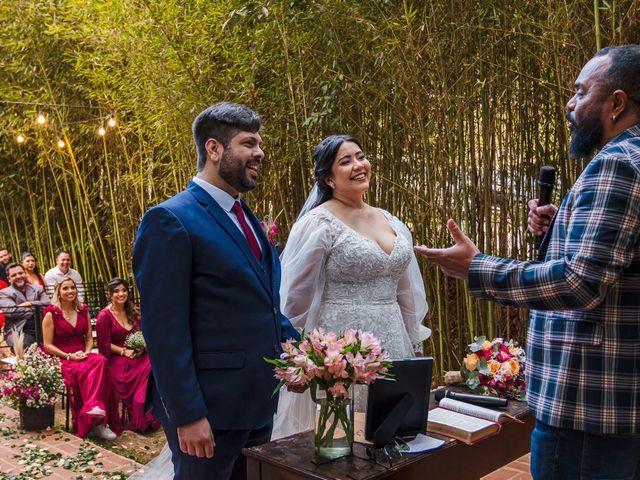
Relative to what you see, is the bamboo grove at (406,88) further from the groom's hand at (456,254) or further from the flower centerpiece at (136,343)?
the groom's hand at (456,254)

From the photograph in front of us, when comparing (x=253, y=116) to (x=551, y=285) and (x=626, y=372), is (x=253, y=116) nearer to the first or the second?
(x=551, y=285)

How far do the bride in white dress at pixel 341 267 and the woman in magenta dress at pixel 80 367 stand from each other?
2884 millimetres

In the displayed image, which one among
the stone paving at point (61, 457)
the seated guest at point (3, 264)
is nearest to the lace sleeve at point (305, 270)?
the stone paving at point (61, 457)

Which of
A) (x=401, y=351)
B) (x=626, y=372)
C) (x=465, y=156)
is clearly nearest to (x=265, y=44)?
(x=465, y=156)

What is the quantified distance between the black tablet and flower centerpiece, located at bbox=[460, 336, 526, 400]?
0.52 meters

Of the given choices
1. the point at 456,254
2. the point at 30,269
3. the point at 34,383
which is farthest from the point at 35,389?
the point at 456,254

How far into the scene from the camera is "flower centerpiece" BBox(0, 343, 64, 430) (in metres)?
5.16

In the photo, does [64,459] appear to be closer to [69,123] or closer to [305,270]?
[305,270]

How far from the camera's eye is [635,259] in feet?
4.49

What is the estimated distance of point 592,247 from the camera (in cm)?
132

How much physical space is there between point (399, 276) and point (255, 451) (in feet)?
4.35

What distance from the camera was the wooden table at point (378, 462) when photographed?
163 cm

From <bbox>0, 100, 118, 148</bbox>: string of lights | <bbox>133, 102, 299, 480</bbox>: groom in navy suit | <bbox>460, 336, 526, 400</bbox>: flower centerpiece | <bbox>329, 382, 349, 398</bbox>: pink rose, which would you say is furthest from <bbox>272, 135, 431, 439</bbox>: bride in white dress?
<bbox>0, 100, 118, 148</bbox>: string of lights

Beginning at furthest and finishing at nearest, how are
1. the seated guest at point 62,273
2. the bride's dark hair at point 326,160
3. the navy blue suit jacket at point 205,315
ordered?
the seated guest at point 62,273, the bride's dark hair at point 326,160, the navy blue suit jacket at point 205,315
